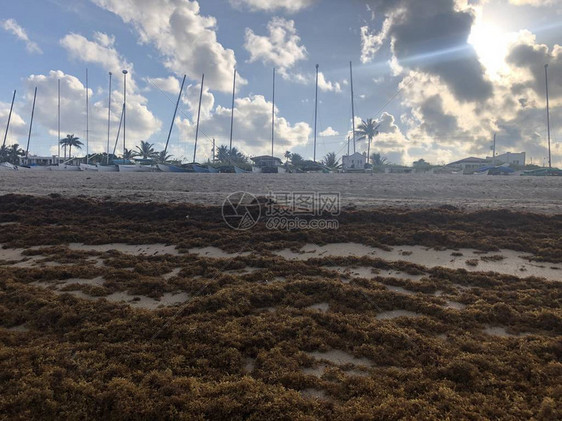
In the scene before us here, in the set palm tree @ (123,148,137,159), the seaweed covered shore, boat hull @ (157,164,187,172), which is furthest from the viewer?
palm tree @ (123,148,137,159)

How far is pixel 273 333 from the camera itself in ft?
15.4

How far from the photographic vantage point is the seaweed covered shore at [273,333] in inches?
131

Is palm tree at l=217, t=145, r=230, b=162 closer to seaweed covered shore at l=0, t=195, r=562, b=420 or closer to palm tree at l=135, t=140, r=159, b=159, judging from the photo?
palm tree at l=135, t=140, r=159, b=159

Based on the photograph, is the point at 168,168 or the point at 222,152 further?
the point at 222,152

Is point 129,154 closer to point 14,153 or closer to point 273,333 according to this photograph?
point 14,153

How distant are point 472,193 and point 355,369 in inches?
637

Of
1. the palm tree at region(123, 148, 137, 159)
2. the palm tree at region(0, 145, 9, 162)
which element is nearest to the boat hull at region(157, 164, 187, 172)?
the palm tree at region(123, 148, 137, 159)

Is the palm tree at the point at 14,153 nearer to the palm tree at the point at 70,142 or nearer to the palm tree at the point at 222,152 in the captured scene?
the palm tree at the point at 70,142

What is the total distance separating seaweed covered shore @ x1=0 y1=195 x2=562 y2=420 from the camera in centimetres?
334

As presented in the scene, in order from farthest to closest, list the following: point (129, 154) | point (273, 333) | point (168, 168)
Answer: point (129, 154) < point (168, 168) < point (273, 333)

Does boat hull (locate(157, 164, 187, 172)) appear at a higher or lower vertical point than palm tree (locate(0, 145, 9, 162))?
lower

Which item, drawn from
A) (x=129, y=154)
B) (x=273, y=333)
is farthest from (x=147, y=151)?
(x=273, y=333)

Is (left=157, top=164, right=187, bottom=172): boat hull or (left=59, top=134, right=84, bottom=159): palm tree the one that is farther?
(left=59, top=134, right=84, bottom=159): palm tree

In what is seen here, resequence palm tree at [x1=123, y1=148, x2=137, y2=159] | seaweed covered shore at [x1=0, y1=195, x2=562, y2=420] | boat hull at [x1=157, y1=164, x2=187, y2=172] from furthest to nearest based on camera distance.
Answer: palm tree at [x1=123, y1=148, x2=137, y2=159], boat hull at [x1=157, y1=164, x2=187, y2=172], seaweed covered shore at [x1=0, y1=195, x2=562, y2=420]
